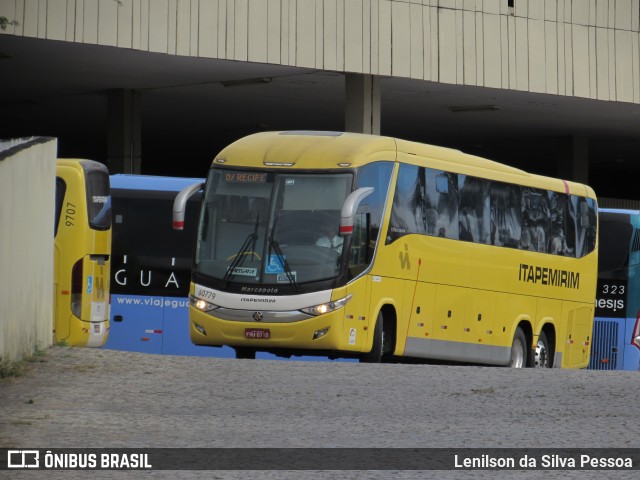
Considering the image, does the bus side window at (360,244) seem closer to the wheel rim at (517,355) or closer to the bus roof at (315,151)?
the bus roof at (315,151)

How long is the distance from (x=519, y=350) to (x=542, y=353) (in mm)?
844

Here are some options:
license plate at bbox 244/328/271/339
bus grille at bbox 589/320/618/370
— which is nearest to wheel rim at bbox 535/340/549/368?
bus grille at bbox 589/320/618/370

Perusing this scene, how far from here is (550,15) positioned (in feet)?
114

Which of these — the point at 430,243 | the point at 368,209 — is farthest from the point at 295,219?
the point at 430,243

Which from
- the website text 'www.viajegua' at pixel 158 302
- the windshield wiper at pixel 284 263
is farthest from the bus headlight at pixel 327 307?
the website text 'www.viajegua' at pixel 158 302

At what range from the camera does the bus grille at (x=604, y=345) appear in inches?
1159

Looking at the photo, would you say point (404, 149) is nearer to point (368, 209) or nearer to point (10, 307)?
point (368, 209)

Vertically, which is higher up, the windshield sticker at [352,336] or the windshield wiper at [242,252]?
the windshield wiper at [242,252]

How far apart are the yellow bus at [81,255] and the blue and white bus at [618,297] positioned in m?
11.0

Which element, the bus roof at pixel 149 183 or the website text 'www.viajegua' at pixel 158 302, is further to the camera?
the bus roof at pixel 149 183

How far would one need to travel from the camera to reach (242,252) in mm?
21453

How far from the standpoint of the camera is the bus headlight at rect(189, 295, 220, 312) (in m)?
21.5

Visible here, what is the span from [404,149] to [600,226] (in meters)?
9.45

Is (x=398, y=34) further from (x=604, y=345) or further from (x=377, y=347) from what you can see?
(x=377, y=347)
